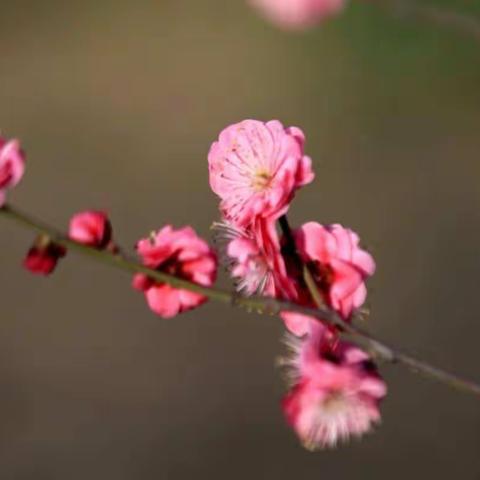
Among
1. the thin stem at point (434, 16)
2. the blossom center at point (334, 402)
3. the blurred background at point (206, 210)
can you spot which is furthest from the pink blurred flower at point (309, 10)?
the blurred background at point (206, 210)

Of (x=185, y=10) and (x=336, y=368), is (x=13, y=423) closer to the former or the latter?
(x=185, y=10)

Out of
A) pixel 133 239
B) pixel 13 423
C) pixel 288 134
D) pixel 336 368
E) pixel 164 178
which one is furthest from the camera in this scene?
pixel 164 178

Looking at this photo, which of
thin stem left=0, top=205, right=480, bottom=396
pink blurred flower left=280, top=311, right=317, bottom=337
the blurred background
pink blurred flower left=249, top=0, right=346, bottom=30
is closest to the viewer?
thin stem left=0, top=205, right=480, bottom=396

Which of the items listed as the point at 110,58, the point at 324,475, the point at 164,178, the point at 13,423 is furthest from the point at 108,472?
the point at 110,58

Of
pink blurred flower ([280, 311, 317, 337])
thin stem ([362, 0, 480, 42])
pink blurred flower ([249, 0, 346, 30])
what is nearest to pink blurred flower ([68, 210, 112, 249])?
pink blurred flower ([280, 311, 317, 337])

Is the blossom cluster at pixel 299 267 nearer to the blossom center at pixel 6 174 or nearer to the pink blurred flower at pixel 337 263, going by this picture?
the pink blurred flower at pixel 337 263

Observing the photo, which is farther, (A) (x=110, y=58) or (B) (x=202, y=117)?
(A) (x=110, y=58)

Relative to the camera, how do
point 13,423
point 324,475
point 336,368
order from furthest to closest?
1. point 13,423
2. point 324,475
3. point 336,368

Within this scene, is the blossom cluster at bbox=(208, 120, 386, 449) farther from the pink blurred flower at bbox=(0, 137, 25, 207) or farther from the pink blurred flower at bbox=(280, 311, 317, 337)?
the pink blurred flower at bbox=(0, 137, 25, 207)
